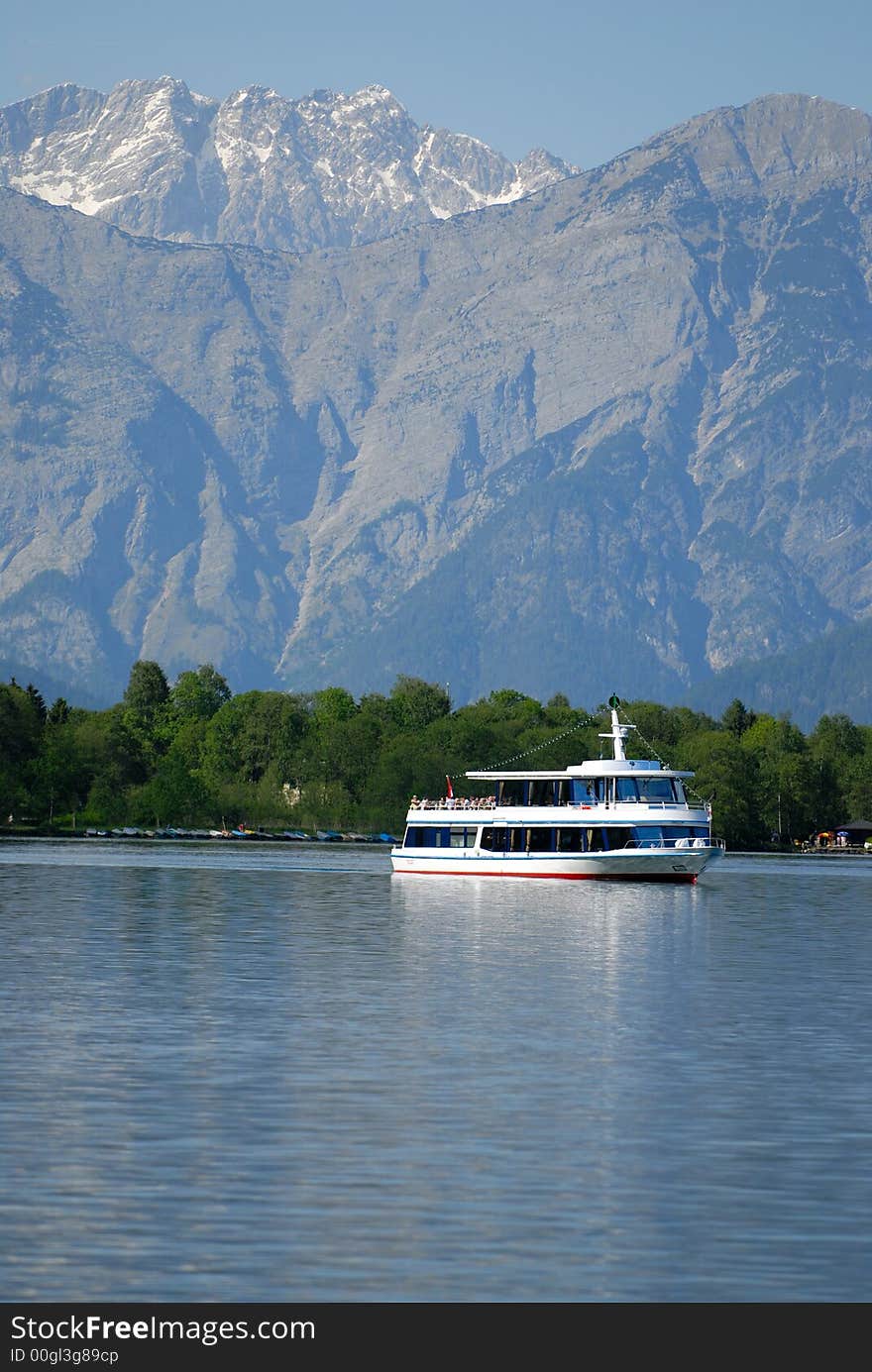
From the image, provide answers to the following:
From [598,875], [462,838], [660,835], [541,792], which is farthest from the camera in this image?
[462,838]

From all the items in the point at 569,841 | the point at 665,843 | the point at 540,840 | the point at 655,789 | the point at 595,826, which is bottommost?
the point at 665,843

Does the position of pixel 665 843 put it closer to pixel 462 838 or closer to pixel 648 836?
pixel 648 836

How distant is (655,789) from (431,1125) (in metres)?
135

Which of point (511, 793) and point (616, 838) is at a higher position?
point (511, 793)

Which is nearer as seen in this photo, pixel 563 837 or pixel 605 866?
pixel 605 866

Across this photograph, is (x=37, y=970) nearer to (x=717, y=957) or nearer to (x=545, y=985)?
(x=545, y=985)

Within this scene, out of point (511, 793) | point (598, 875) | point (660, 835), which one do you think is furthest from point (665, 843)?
point (511, 793)

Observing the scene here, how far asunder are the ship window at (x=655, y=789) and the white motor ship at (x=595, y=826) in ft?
0.26

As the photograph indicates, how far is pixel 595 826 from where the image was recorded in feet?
596

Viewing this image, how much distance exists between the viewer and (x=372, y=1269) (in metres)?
34.3

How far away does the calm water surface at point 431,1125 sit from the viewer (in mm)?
34781

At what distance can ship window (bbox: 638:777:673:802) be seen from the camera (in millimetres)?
181375

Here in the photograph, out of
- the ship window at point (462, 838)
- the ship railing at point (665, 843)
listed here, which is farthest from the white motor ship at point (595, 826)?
the ship window at point (462, 838)
